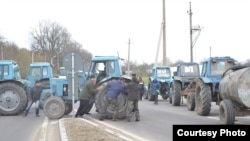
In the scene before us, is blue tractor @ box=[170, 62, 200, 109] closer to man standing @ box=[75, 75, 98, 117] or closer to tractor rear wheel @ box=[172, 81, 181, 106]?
A: tractor rear wheel @ box=[172, 81, 181, 106]

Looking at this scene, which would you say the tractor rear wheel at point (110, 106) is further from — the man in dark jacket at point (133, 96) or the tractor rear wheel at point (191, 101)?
the tractor rear wheel at point (191, 101)

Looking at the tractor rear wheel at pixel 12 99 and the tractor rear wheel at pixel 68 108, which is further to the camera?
the tractor rear wheel at pixel 12 99

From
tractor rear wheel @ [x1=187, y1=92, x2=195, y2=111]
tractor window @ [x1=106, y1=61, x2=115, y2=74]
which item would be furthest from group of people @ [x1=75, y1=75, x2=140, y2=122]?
tractor rear wheel @ [x1=187, y1=92, x2=195, y2=111]

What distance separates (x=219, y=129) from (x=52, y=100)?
13.8 metres

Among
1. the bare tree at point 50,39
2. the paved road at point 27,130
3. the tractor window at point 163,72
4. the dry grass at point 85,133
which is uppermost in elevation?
the bare tree at point 50,39

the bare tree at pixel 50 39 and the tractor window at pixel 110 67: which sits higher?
the bare tree at pixel 50 39

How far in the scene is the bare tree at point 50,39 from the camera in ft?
294

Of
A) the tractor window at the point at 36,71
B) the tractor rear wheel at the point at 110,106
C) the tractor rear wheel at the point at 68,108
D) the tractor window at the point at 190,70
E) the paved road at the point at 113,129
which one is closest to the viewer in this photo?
the paved road at the point at 113,129

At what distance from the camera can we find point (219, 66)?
21.8 metres

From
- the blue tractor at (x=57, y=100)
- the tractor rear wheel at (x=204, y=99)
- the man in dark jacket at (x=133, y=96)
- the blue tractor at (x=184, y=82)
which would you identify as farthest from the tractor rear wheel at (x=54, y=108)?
the blue tractor at (x=184, y=82)

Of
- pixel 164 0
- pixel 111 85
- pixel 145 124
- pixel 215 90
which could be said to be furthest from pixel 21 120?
pixel 164 0

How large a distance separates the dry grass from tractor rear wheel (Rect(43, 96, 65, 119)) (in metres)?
3.87

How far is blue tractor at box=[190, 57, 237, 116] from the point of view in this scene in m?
20.0

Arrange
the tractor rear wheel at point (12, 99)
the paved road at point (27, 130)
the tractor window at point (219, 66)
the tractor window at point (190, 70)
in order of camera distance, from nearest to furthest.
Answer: the paved road at point (27, 130) → the tractor window at point (219, 66) → the tractor rear wheel at point (12, 99) → the tractor window at point (190, 70)
